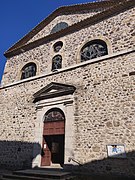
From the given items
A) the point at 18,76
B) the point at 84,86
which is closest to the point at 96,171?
the point at 84,86

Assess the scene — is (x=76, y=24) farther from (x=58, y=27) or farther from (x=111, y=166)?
(x=111, y=166)

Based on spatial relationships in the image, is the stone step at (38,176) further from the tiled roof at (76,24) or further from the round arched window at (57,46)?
the tiled roof at (76,24)

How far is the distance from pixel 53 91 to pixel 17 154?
3.50 m

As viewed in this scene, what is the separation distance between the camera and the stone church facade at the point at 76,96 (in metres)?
6.05

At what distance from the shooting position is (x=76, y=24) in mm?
8984

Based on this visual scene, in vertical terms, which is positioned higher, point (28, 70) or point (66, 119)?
point (28, 70)

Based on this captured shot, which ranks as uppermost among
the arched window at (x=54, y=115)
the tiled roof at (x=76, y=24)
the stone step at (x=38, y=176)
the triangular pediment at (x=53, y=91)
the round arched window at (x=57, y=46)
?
the tiled roof at (x=76, y=24)

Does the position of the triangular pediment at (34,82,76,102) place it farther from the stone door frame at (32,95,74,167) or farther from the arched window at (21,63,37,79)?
the arched window at (21,63,37,79)

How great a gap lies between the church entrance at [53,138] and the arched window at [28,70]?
3.11 m

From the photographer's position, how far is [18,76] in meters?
10.4

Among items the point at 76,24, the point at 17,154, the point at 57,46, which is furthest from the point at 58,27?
the point at 17,154

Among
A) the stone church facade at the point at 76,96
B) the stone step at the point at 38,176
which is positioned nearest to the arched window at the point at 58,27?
the stone church facade at the point at 76,96

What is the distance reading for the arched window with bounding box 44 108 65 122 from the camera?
299 inches

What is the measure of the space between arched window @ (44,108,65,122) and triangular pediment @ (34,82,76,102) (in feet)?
2.30
